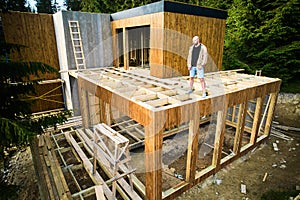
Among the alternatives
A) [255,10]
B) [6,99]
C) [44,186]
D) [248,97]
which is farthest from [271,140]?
[6,99]

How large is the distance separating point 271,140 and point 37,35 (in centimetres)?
1346

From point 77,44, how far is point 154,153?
780 centimetres

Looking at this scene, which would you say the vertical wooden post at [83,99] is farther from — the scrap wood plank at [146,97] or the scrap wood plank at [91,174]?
the scrap wood plank at [146,97]

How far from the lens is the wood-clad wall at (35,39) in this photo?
30.3ft

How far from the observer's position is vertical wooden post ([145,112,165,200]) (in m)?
4.16

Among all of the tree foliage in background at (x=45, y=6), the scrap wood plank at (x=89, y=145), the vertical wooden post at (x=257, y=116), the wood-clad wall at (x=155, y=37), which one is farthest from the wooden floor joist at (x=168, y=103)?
the tree foliage in background at (x=45, y=6)

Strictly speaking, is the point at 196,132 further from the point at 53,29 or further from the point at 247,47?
the point at 247,47

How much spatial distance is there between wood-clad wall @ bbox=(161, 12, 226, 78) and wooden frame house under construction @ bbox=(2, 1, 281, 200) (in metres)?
0.04

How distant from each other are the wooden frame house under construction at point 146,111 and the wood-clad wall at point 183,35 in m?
0.04

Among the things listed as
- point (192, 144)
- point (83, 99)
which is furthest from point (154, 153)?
point (83, 99)

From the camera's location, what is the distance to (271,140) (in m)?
8.57

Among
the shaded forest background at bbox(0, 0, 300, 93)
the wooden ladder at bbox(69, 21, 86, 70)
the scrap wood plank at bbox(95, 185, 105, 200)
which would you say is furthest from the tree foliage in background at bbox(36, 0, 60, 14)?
the scrap wood plank at bbox(95, 185, 105, 200)

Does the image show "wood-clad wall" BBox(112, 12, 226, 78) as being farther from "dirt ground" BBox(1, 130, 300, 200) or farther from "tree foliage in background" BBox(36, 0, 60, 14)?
"tree foliage in background" BBox(36, 0, 60, 14)

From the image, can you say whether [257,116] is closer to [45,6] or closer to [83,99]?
[83,99]
